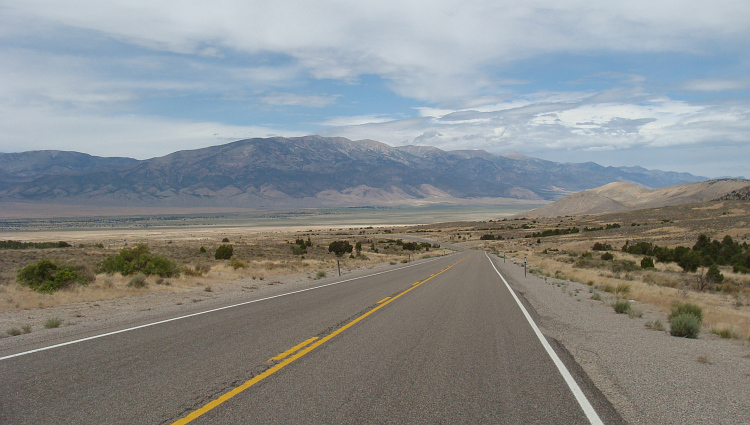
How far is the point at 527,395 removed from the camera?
Result: 18.1 ft

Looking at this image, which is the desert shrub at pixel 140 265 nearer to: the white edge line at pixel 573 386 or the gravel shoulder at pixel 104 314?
the gravel shoulder at pixel 104 314

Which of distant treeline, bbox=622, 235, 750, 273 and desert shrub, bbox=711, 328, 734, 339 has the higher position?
desert shrub, bbox=711, 328, 734, 339

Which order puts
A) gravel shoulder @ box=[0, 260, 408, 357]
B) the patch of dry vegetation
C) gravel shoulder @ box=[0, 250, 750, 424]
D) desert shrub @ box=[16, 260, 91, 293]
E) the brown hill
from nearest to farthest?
1. gravel shoulder @ box=[0, 250, 750, 424]
2. gravel shoulder @ box=[0, 260, 408, 357]
3. the patch of dry vegetation
4. desert shrub @ box=[16, 260, 91, 293]
5. the brown hill

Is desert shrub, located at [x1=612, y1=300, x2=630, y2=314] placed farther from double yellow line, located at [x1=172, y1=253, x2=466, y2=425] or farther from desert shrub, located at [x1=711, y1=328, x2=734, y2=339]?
double yellow line, located at [x1=172, y1=253, x2=466, y2=425]

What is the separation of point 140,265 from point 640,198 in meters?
194

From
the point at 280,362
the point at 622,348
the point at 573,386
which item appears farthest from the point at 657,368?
the point at 280,362

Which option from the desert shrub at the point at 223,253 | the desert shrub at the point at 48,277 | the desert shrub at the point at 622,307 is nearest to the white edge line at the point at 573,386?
the desert shrub at the point at 622,307

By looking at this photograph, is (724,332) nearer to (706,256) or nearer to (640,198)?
(706,256)

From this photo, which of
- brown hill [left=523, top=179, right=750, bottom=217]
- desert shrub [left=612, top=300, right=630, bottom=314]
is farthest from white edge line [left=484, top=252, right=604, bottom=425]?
brown hill [left=523, top=179, right=750, bottom=217]

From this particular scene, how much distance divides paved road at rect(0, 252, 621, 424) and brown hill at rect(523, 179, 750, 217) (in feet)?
531

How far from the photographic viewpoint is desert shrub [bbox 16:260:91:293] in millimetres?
17078

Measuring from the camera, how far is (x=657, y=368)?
6.79 metres

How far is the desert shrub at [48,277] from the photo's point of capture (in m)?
17.1

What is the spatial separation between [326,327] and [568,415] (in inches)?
210
